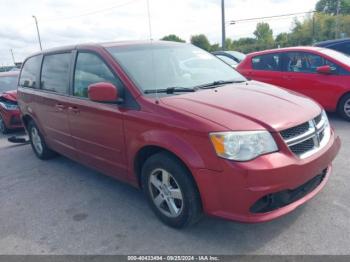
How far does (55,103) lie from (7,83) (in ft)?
17.6

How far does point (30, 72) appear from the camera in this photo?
5.55 metres

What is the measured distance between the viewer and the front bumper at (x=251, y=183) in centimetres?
254

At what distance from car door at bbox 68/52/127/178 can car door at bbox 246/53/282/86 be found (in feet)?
15.5

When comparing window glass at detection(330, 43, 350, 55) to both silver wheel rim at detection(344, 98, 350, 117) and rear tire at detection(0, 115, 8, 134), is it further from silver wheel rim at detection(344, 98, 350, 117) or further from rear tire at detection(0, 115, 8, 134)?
rear tire at detection(0, 115, 8, 134)

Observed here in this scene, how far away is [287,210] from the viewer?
2.72 m

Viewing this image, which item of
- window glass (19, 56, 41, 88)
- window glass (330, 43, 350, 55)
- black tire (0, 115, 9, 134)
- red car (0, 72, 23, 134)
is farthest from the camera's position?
window glass (330, 43, 350, 55)

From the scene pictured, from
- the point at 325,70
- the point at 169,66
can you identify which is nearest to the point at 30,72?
the point at 169,66

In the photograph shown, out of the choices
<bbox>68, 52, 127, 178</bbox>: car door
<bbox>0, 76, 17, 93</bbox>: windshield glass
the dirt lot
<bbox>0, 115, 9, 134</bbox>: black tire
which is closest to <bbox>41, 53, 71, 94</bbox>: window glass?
<bbox>68, 52, 127, 178</bbox>: car door

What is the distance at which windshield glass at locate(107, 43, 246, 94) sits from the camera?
11.4ft

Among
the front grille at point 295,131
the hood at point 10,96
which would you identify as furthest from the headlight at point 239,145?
the hood at point 10,96

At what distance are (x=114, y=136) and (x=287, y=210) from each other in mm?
1843

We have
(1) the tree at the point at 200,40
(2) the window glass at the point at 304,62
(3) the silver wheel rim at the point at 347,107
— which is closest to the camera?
(3) the silver wheel rim at the point at 347,107

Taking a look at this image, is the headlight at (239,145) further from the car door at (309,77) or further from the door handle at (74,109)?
the car door at (309,77)

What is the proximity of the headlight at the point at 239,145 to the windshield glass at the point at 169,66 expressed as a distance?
1046 millimetres
